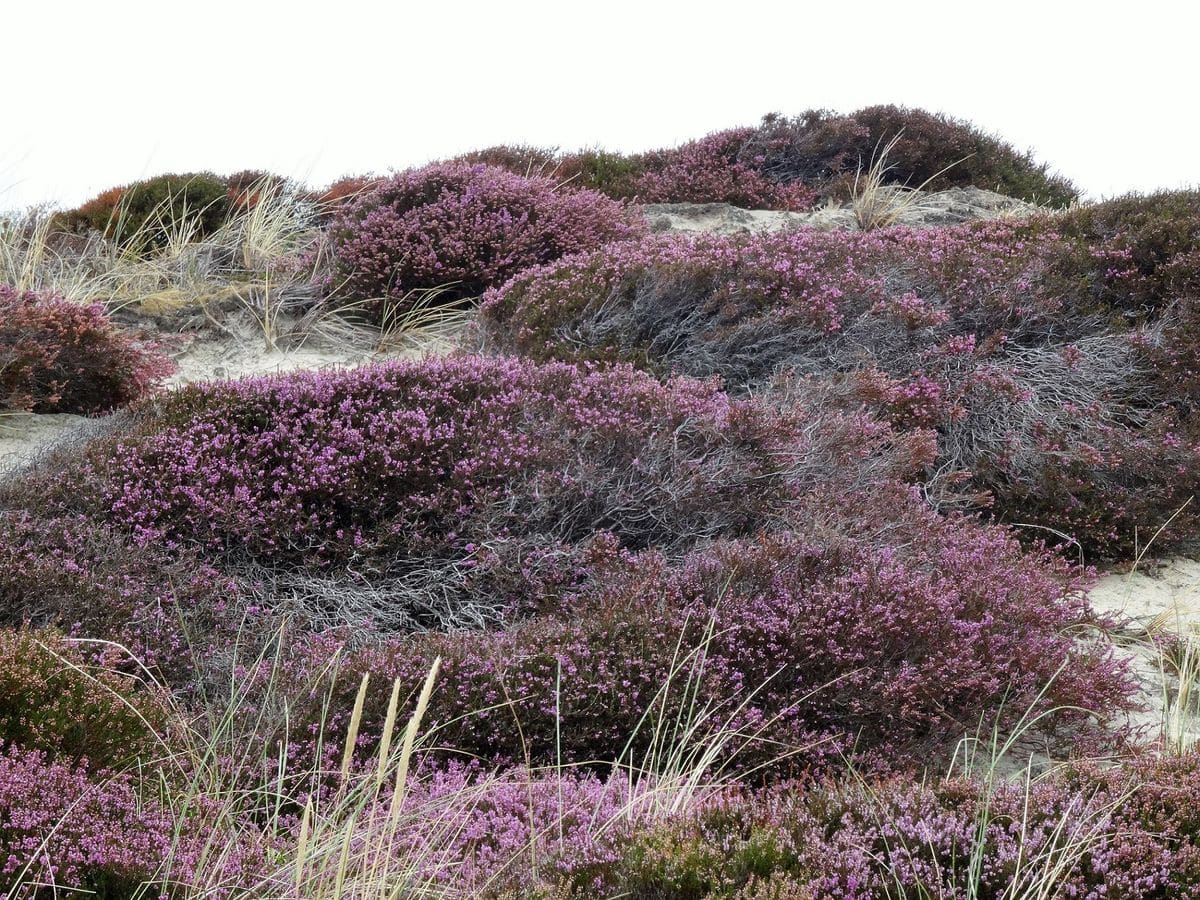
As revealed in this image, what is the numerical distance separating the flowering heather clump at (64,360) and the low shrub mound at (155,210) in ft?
13.8

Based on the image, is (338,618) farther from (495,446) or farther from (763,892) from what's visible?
(763,892)

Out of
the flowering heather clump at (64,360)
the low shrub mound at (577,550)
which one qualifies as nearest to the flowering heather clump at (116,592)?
the low shrub mound at (577,550)

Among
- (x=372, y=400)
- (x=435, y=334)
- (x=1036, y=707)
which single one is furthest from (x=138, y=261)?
(x=1036, y=707)

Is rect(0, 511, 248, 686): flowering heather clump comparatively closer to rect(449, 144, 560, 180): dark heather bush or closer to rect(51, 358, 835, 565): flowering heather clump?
rect(51, 358, 835, 565): flowering heather clump

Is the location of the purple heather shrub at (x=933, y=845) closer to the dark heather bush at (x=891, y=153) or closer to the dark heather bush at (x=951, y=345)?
the dark heather bush at (x=951, y=345)

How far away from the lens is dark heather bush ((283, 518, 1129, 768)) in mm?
3973

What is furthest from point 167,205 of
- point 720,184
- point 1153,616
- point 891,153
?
point 1153,616

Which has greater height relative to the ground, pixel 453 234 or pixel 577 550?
pixel 453 234

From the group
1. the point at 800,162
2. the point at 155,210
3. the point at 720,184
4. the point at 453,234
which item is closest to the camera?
the point at 453,234

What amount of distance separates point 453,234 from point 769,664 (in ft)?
21.3

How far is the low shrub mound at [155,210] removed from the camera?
39.0ft

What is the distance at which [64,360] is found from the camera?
7477 mm

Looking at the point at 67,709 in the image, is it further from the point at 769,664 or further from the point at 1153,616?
the point at 1153,616

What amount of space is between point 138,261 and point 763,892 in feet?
34.1
